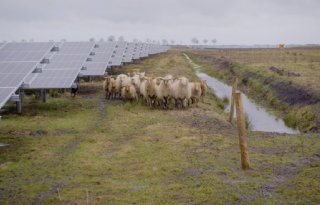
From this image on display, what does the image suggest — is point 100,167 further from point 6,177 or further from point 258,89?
point 258,89

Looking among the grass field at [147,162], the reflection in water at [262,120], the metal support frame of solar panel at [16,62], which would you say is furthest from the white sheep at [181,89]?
the metal support frame of solar panel at [16,62]

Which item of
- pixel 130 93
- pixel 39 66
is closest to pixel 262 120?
pixel 130 93

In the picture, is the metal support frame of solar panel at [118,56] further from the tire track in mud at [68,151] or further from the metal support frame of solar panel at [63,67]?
the tire track in mud at [68,151]

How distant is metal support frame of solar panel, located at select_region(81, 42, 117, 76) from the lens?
1207 inches

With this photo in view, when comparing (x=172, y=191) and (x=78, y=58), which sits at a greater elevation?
(x=78, y=58)

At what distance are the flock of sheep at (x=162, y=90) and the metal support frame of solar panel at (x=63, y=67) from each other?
252 cm

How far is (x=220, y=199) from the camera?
10148 millimetres

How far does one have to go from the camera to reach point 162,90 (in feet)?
71.7

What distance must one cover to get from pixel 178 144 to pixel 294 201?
5.66 meters

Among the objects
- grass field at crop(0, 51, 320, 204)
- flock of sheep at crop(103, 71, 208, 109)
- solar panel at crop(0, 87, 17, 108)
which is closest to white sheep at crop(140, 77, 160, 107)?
flock of sheep at crop(103, 71, 208, 109)

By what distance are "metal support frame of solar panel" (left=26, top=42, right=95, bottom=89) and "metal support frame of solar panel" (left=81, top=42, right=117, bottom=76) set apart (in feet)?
5.86

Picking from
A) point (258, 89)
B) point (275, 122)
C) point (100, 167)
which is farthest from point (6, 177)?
point (258, 89)

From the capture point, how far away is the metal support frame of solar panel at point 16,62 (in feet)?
52.7

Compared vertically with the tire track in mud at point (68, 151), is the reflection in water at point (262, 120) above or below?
below
